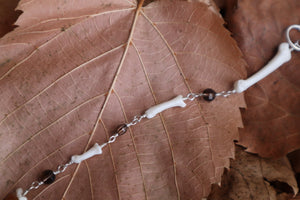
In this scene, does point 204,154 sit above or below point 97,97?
below

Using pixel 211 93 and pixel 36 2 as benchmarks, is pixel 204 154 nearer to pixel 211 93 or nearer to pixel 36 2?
pixel 211 93

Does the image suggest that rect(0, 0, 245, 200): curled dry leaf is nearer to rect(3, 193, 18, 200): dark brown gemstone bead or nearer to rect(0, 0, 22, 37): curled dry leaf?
rect(3, 193, 18, 200): dark brown gemstone bead

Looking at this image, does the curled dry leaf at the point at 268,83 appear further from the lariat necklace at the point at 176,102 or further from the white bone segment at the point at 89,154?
the white bone segment at the point at 89,154

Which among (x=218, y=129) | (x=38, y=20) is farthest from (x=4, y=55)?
(x=218, y=129)

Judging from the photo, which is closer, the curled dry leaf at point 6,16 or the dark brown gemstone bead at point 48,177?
the dark brown gemstone bead at point 48,177

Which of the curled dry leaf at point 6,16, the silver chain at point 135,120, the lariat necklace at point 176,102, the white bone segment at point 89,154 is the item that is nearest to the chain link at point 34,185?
the lariat necklace at point 176,102

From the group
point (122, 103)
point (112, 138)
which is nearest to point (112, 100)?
point (122, 103)
